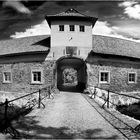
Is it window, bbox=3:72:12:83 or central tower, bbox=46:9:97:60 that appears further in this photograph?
window, bbox=3:72:12:83

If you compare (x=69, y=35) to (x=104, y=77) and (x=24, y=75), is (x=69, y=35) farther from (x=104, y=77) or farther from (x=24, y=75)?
(x=24, y=75)

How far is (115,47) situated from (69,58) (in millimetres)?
6019

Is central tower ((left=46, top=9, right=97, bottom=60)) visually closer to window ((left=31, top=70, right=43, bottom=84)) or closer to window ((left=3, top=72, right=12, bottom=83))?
window ((left=31, top=70, right=43, bottom=84))

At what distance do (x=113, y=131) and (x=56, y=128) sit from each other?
1.99 m

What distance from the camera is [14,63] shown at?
16.8 metres

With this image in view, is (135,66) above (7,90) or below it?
above

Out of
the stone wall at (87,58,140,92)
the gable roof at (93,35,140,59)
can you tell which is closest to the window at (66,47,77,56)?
the stone wall at (87,58,140,92)

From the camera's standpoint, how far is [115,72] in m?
16.3

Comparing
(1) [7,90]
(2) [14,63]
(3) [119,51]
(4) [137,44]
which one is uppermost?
(4) [137,44]

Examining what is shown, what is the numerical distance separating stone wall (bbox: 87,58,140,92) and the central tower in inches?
66.4

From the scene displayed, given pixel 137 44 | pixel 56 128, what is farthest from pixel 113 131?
pixel 137 44

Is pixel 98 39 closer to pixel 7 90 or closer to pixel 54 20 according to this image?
pixel 54 20

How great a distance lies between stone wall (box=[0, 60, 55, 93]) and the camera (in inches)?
602

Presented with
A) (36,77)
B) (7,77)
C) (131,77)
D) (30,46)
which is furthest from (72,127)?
(7,77)
